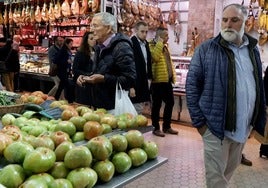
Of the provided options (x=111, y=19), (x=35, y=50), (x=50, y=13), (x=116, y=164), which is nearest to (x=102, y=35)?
(x=111, y=19)

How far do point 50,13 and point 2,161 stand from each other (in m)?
7.65

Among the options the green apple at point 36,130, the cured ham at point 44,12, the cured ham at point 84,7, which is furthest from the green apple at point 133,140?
the cured ham at point 44,12

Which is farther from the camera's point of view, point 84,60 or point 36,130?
point 84,60

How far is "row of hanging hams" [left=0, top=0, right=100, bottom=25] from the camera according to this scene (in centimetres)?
759

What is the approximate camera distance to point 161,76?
18.2ft

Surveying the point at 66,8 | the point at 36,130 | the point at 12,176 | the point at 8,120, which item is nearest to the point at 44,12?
the point at 66,8

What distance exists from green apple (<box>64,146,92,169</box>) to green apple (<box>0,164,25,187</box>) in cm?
20

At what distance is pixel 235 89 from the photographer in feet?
7.91

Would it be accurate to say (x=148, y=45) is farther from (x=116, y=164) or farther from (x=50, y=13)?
(x=50, y=13)

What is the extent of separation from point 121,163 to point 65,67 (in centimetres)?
616

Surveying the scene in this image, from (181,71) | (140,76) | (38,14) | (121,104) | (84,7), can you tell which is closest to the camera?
(121,104)

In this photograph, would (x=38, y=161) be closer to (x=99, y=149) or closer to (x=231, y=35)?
(x=99, y=149)

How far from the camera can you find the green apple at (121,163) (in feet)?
5.60

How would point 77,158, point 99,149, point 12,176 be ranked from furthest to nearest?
point 99,149 → point 77,158 → point 12,176
